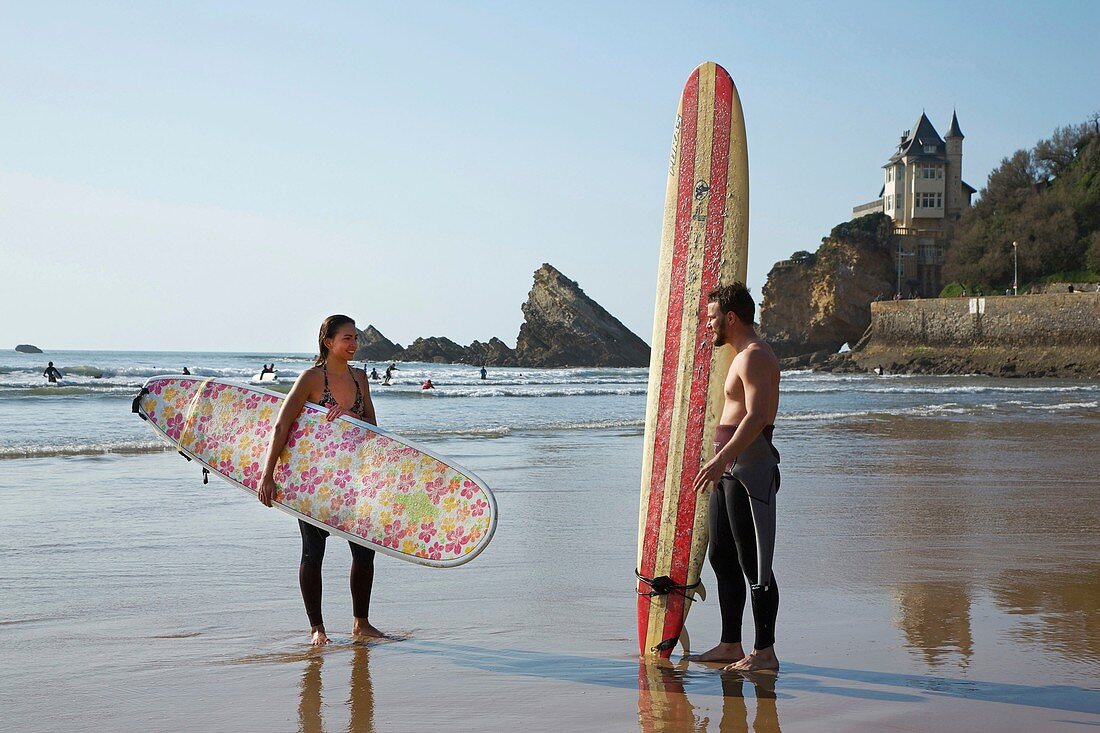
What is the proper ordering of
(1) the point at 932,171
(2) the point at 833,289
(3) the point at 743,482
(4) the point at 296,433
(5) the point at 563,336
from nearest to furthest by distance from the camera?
1. (3) the point at 743,482
2. (4) the point at 296,433
3. (2) the point at 833,289
4. (1) the point at 932,171
5. (5) the point at 563,336

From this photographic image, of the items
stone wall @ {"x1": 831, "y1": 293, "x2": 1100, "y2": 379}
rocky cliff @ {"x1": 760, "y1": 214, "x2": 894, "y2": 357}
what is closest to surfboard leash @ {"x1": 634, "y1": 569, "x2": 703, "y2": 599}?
stone wall @ {"x1": 831, "y1": 293, "x2": 1100, "y2": 379}

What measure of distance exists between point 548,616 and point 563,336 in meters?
72.4

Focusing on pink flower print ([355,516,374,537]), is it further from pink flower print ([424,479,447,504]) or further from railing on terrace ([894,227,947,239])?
railing on terrace ([894,227,947,239])

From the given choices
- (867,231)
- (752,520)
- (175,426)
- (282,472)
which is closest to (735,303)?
(752,520)

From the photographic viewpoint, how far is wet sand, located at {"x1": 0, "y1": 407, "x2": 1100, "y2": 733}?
2.88m

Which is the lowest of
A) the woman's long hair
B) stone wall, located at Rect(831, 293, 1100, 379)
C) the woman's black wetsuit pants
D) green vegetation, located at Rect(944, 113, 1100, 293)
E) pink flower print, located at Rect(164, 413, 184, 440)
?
the woman's black wetsuit pants

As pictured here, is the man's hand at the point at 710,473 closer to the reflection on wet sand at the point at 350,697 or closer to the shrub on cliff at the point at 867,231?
the reflection on wet sand at the point at 350,697

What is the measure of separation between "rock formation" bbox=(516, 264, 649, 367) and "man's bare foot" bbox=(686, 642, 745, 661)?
71.3 metres

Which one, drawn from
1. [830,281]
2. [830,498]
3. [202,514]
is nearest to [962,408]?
[830,498]

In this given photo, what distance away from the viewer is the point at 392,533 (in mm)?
3842

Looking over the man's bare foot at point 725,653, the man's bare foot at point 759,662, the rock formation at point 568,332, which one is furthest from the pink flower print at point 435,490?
the rock formation at point 568,332

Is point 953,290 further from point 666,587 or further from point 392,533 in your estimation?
point 392,533

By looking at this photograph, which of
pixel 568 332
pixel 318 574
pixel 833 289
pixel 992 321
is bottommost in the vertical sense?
pixel 318 574

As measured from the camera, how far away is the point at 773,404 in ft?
11.0
